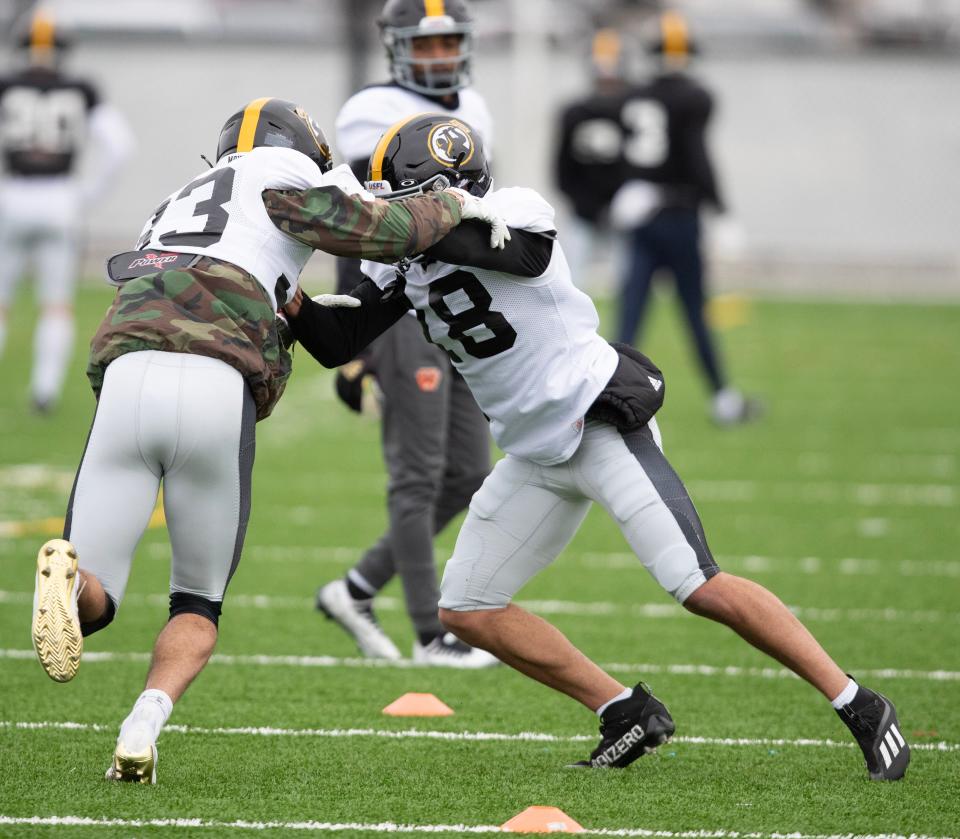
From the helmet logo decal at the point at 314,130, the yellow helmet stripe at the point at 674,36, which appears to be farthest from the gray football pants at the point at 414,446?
the yellow helmet stripe at the point at 674,36

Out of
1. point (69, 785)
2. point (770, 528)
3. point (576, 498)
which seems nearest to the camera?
point (69, 785)

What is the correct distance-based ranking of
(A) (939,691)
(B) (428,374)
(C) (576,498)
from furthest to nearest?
1. (B) (428,374)
2. (A) (939,691)
3. (C) (576,498)

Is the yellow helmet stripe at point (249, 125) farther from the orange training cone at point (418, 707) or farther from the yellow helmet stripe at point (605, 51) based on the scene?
the yellow helmet stripe at point (605, 51)

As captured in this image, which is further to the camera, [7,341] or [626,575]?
[7,341]

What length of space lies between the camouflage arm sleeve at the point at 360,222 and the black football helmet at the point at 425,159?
0.70ft

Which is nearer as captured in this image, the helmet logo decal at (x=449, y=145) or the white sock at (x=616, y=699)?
the helmet logo decal at (x=449, y=145)

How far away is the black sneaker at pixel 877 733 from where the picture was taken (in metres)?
3.90

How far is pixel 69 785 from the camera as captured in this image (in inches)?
150

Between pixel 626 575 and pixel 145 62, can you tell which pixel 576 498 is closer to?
pixel 626 575

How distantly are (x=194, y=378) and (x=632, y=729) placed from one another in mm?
1360

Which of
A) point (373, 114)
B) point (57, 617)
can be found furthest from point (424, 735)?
point (373, 114)

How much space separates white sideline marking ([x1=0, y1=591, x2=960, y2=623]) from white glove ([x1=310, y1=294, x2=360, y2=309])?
90.4 inches

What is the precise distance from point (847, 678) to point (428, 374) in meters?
1.87

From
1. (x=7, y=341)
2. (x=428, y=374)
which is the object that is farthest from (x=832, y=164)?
(x=428, y=374)
